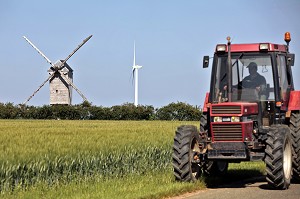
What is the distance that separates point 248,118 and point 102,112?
46.8 metres

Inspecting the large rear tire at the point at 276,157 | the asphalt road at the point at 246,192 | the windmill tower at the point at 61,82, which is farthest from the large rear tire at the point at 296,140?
the windmill tower at the point at 61,82

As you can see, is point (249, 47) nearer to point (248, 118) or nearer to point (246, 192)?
point (248, 118)

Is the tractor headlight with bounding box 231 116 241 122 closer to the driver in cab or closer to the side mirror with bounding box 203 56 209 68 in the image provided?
the driver in cab

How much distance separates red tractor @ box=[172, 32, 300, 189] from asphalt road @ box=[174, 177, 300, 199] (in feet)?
0.94

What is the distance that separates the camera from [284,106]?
13.9m

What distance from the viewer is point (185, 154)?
41.9ft

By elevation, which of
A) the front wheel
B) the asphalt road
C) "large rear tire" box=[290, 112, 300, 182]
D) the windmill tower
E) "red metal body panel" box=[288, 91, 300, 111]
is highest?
the windmill tower

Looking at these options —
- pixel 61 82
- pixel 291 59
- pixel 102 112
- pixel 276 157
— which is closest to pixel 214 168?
pixel 276 157

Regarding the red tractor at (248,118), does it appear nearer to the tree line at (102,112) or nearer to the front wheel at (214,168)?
the front wheel at (214,168)

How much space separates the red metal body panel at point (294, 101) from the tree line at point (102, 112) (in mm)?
38835

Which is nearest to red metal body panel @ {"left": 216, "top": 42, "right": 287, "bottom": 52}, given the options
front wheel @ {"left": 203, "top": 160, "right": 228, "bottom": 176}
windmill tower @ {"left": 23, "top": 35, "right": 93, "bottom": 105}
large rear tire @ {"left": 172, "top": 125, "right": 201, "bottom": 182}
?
large rear tire @ {"left": 172, "top": 125, "right": 201, "bottom": 182}

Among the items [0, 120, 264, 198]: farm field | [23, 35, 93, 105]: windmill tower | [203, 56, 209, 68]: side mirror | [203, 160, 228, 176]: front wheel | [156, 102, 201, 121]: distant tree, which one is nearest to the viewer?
[0, 120, 264, 198]: farm field

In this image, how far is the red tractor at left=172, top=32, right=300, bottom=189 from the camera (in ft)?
41.5

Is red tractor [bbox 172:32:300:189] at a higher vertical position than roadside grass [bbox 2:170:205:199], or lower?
higher
